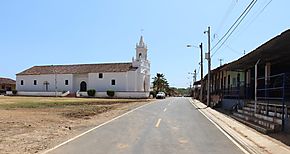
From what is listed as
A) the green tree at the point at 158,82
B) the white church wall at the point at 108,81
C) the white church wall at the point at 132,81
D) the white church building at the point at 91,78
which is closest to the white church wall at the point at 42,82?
the white church building at the point at 91,78

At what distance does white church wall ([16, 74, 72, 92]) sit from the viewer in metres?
93.8

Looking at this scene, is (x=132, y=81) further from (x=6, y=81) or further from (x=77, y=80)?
(x=6, y=81)

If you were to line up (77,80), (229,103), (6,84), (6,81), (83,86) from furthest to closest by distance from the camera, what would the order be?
(6,81) → (6,84) → (77,80) → (83,86) → (229,103)

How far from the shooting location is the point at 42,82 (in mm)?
96312

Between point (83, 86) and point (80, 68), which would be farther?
point (80, 68)

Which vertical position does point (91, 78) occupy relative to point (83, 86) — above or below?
above

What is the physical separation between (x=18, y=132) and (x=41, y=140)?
2887 mm

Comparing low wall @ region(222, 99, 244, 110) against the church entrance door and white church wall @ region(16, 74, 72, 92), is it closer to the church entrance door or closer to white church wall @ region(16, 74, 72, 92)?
the church entrance door

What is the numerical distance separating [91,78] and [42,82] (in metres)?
14.3

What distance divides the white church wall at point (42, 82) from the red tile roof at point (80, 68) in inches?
43.6

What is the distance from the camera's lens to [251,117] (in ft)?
68.7

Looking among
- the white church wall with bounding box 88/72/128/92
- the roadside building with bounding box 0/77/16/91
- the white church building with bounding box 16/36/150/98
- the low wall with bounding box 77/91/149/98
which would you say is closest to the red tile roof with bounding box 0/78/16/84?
the roadside building with bounding box 0/77/16/91

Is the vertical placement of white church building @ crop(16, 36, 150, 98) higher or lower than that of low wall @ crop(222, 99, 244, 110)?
higher

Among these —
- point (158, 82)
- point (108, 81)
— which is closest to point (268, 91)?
point (108, 81)
